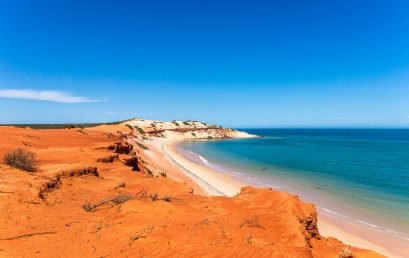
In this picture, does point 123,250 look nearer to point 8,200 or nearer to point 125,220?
point 125,220

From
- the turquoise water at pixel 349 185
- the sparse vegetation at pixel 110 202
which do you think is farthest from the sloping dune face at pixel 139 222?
the turquoise water at pixel 349 185

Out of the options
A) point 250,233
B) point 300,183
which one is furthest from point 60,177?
point 300,183

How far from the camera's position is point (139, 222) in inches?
355

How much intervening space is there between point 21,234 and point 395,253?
57.3ft

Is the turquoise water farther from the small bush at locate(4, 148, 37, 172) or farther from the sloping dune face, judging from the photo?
the small bush at locate(4, 148, 37, 172)

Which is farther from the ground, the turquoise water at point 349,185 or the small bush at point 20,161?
the small bush at point 20,161

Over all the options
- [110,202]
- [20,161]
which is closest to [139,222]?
[110,202]

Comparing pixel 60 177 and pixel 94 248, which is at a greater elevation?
pixel 60 177

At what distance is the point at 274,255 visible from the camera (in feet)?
24.3

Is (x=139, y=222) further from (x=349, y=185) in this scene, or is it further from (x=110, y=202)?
(x=349, y=185)

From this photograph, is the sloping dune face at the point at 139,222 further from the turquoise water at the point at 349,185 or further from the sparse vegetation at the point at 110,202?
the turquoise water at the point at 349,185

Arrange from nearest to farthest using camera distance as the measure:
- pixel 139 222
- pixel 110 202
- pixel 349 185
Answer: pixel 139 222 → pixel 110 202 → pixel 349 185

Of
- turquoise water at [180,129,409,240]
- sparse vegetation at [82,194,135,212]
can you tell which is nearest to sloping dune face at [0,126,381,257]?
sparse vegetation at [82,194,135,212]

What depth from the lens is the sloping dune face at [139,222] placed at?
7539 millimetres
